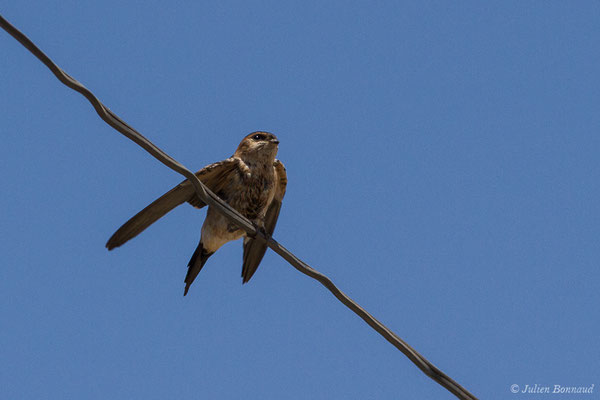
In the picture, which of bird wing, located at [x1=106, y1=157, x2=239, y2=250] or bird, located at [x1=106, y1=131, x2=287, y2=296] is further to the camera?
bird, located at [x1=106, y1=131, x2=287, y2=296]

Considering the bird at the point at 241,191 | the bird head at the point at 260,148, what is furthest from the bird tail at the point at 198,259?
the bird head at the point at 260,148

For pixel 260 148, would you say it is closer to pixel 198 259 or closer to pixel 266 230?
→ pixel 266 230

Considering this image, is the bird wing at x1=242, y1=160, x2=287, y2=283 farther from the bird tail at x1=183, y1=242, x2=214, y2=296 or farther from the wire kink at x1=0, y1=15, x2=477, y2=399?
the wire kink at x1=0, y1=15, x2=477, y2=399

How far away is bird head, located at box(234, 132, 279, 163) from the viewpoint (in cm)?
748

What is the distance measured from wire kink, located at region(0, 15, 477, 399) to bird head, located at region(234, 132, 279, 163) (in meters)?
2.52

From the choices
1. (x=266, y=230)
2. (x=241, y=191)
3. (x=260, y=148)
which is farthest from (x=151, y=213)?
(x=266, y=230)

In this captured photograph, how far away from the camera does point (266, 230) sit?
316 inches

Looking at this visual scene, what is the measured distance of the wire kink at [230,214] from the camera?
11.7 ft

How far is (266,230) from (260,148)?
1.02 metres

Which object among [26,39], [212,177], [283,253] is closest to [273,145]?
[212,177]

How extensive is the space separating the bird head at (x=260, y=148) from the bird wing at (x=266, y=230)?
1.43 feet

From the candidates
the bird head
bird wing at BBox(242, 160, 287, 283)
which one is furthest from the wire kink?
bird wing at BBox(242, 160, 287, 283)

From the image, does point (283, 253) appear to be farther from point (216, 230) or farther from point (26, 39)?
point (216, 230)

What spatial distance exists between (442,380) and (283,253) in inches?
49.5
